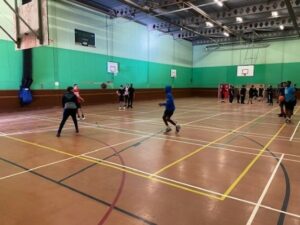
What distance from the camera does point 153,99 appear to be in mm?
28281

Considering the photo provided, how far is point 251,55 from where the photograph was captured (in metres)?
30.9

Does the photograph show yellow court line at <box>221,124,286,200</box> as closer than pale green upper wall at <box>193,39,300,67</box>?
Yes

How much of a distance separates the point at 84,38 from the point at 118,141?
14.9m

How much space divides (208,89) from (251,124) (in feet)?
79.0

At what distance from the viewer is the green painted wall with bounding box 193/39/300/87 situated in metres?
28.2

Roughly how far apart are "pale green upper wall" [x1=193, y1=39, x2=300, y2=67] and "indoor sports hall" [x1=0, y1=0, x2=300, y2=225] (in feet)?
21.6

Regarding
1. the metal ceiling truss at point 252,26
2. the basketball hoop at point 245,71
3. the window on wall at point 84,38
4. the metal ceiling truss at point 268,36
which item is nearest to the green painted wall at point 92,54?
the window on wall at point 84,38

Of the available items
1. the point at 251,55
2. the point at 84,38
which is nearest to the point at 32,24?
the point at 84,38

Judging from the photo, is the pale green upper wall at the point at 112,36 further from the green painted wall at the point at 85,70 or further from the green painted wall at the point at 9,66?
the green painted wall at the point at 9,66

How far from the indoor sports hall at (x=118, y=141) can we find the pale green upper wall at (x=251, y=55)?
21.6 feet

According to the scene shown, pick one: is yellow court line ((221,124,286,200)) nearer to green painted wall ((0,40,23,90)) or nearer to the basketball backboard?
the basketball backboard

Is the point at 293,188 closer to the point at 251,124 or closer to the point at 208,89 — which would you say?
the point at 251,124

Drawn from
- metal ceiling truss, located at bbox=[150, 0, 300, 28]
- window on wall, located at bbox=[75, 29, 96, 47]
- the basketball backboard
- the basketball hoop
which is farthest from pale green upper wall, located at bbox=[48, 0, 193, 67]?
the basketball hoop

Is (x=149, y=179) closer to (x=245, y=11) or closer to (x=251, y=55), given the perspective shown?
(x=245, y=11)
